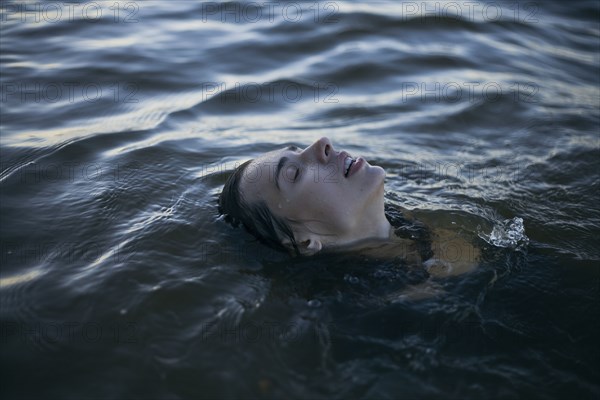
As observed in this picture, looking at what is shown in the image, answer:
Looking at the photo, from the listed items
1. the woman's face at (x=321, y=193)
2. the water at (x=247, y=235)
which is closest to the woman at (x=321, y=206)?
the woman's face at (x=321, y=193)

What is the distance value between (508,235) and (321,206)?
5.28ft

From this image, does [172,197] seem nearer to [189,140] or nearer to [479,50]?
[189,140]

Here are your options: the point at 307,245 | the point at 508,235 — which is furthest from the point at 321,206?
the point at 508,235

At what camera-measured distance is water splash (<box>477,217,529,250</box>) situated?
472 centimetres

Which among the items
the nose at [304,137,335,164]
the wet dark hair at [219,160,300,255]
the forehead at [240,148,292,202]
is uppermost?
the nose at [304,137,335,164]

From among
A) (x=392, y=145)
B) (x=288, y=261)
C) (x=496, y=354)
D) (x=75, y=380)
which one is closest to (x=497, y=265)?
(x=496, y=354)

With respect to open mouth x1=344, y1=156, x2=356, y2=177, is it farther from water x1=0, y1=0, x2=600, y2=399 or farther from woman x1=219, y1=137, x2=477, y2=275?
water x1=0, y1=0, x2=600, y2=399

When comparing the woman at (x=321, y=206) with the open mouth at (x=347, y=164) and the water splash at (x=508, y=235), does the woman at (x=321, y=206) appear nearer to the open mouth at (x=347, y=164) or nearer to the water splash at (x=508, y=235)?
the open mouth at (x=347, y=164)

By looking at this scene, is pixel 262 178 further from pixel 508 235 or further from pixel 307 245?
pixel 508 235

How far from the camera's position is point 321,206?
4.31 metres

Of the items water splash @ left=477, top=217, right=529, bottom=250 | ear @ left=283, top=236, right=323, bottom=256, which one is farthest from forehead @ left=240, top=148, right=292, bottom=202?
water splash @ left=477, top=217, right=529, bottom=250

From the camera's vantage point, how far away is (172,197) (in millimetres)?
5371

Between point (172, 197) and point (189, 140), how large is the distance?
50.1 inches

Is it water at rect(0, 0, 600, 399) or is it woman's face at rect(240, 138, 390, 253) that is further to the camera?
woman's face at rect(240, 138, 390, 253)
